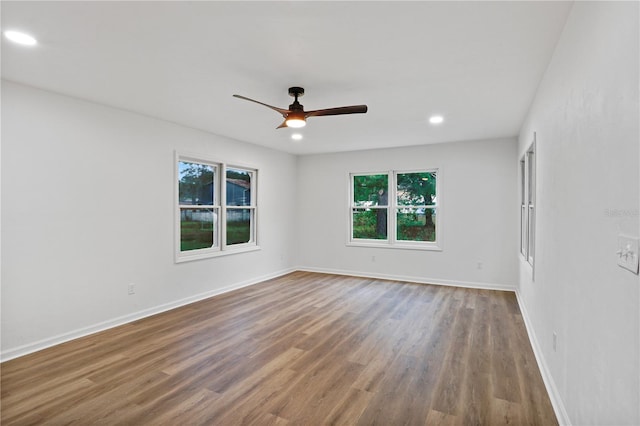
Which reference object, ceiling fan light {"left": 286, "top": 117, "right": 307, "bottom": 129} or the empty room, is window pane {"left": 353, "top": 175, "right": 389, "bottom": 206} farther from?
ceiling fan light {"left": 286, "top": 117, "right": 307, "bottom": 129}

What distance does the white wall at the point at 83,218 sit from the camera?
3.14m

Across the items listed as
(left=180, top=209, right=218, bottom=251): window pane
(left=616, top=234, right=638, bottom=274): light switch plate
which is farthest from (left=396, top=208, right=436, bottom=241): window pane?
(left=616, top=234, right=638, bottom=274): light switch plate

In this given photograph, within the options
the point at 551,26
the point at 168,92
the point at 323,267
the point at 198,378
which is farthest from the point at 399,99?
the point at 323,267

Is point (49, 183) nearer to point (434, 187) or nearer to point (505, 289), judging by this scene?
point (434, 187)

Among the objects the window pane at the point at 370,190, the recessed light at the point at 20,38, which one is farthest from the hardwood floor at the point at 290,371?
the window pane at the point at 370,190

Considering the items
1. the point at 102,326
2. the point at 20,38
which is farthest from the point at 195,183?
the point at 20,38

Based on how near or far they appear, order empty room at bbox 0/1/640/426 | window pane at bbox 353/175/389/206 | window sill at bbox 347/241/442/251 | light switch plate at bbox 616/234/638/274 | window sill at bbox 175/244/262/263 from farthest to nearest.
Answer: window pane at bbox 353/175/389/206 < window sill at bbox 347/241/442/251 < window sill at bbox 175/244/262/263 < empty room at bbox 0/1/640/426 < light switch plate at bbox 616/234/638/274

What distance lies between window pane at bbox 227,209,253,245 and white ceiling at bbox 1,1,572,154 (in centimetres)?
205

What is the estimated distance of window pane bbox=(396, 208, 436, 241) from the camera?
6.32 meters

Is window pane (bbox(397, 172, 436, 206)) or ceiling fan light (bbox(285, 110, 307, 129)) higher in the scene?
ceiling fan light (bbox(285, 110, 307, 129))

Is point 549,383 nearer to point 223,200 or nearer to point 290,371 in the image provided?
point 290,371

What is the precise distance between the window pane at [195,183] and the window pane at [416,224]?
3.52m

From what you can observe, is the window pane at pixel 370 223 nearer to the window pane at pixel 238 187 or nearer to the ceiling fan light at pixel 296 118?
the window pane at pixel 238 187

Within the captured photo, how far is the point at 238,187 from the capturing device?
235 inches
